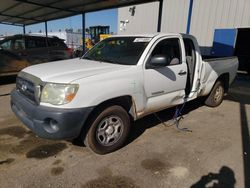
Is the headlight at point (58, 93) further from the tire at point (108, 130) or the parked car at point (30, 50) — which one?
the parked car at point (30, 50)

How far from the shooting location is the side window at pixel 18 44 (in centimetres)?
891

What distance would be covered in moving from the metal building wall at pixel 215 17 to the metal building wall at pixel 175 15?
76cm

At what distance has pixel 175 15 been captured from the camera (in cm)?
1748

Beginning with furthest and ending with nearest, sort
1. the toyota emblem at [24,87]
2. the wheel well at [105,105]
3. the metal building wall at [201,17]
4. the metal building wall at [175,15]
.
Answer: the metal building wall at [175,15]
the metal building wall at [201,17]
the toyota emblem at [24,87]
the wheel well at [105,105]

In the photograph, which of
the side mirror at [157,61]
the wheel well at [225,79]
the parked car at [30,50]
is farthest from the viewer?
the parked car at [30,50]

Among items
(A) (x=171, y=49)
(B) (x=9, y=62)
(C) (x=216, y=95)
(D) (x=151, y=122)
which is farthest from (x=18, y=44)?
(C) (x=216, y=95)

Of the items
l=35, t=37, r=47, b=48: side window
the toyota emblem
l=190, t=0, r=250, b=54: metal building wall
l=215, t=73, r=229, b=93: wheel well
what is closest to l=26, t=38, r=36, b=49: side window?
l=35, t=37, r=47, b=48: side window

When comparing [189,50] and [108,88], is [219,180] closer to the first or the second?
[108,88]

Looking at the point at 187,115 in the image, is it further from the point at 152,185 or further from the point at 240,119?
the point at 152,185

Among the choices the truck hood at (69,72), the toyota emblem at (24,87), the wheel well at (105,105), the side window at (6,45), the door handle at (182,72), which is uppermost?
the side window at (6,45)

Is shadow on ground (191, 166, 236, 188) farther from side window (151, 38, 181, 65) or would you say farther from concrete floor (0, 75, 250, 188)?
side window (151, 38, 181, 65)

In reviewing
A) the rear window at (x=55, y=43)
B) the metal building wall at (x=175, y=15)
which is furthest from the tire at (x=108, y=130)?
the metal building wall at (x=175, y=15)

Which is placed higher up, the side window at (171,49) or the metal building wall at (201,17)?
the metal building wall at (201,17)

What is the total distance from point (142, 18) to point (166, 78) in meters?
17.1
